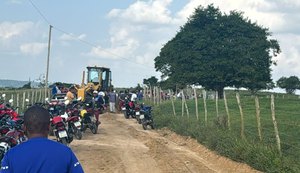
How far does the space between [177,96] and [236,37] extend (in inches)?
362

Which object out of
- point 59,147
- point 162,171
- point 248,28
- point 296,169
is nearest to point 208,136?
point 162,171

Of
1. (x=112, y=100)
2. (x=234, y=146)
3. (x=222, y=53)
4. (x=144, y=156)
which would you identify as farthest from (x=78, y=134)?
(x=222, y=53)

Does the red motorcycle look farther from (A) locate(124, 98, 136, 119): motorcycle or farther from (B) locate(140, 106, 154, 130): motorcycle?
(A) locate(124, 98, 136, 119): motorcycle

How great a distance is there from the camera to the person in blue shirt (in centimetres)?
374

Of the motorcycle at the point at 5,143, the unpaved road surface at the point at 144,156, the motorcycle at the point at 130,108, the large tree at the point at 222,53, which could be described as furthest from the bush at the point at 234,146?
the large tree at the point at 222,53

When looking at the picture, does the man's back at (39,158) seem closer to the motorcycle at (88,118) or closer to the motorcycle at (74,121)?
the motorcycle at (74,121)

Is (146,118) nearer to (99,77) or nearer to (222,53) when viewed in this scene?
(99,77)

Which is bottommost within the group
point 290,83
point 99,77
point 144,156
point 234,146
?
point 144,156

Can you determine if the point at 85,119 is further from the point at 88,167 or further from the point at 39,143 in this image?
the point at 39,143

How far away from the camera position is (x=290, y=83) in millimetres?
90938

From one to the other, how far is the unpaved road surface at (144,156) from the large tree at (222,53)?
2873 centimetres

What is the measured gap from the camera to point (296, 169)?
10.6m

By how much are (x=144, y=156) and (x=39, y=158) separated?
34.8 feet

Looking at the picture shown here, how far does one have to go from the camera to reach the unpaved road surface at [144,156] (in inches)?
492
